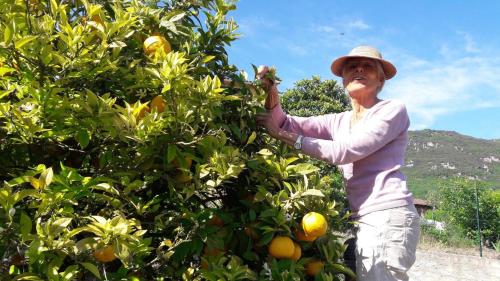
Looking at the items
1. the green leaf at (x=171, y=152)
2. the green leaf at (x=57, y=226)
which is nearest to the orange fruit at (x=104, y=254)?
the green leaf at (x=57, y=226)

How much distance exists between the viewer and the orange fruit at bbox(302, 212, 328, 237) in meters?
1.64

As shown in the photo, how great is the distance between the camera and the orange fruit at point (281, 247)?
1612mm

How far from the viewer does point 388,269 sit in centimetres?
198

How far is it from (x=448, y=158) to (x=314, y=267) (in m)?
78.1

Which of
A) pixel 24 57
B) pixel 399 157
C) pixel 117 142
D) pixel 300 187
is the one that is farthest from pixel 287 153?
pixel 24 57

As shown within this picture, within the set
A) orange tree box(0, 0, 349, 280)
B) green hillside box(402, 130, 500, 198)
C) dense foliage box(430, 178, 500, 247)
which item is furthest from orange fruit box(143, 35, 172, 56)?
green hillside box(402, 130, 500, 198)

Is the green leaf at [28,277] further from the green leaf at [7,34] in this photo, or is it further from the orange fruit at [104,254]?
the green leaf at [7,34]

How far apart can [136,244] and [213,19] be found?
950 millimetres

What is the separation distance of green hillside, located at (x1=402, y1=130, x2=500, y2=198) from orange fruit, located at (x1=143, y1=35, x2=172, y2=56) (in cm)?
5426

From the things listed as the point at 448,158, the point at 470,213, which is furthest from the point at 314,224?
the point at 448,158

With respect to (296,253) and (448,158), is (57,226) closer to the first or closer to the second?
(296,253)

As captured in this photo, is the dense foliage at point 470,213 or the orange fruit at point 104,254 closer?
the orange fruit at point 104,254

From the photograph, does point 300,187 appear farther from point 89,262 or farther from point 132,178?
point 89,262

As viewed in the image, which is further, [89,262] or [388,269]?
[388,269]
